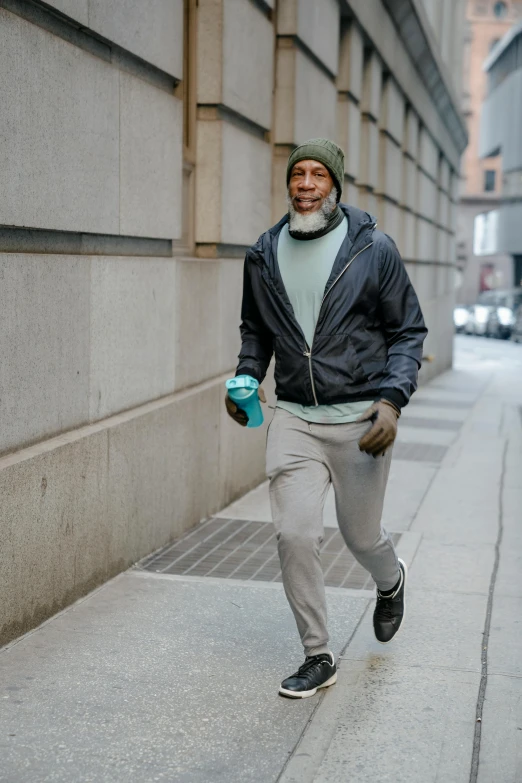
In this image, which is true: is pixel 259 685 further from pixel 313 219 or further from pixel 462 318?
pixel 462 318

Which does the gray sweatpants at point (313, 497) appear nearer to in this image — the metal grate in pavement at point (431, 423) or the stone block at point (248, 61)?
the stone block at point (248, 61)

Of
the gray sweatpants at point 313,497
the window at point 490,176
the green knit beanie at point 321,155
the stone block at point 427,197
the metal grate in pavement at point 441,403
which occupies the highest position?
the window at point 490,176

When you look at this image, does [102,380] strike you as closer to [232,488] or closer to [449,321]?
[232,488]

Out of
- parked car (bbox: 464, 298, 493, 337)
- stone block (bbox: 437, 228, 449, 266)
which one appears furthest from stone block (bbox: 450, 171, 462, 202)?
parked car (bbox: 464, 298, 493, 337)

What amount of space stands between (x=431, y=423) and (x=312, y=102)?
16.8 feet

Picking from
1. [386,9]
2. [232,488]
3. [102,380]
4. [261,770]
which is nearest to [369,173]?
[386,9]

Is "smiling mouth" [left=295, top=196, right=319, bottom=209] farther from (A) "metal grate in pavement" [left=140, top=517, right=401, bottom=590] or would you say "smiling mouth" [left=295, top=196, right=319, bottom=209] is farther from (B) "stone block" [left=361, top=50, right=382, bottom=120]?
(B) "stone block" [left=361, top=50, right=382, bottom=120]

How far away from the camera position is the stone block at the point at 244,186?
27.0 ft

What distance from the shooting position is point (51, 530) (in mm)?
5281

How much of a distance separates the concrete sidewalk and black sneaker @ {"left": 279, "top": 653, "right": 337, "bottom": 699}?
0.04 metres

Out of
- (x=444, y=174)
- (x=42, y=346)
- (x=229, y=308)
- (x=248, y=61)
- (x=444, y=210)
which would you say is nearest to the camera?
(x=42, y=346)

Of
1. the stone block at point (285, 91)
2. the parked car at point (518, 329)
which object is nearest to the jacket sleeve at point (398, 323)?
the stone block at point (285, 91)

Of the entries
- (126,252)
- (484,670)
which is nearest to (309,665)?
(484,670)

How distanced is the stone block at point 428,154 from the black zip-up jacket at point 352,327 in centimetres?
1729
